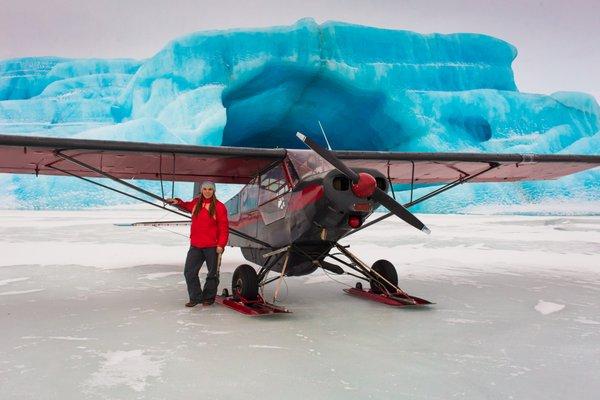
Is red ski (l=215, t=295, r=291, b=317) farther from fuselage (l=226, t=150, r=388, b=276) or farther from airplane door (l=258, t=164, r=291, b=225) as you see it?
airplane door (l=258, t=164, r=291, b=225)

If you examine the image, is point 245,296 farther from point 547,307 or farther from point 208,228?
point 547,307

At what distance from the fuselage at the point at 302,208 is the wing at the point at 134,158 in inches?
13.5

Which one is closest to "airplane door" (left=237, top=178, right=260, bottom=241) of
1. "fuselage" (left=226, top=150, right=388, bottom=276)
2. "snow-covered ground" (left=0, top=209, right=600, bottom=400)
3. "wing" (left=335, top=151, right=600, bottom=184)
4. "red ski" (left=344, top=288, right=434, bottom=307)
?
"fuselage" (left=226, top=150, right=388, bottom=276)

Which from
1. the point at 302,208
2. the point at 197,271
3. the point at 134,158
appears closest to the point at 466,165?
the point at 302,208

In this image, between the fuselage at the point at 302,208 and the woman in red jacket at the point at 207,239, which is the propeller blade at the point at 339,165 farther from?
the woman in red jacket at the point at 207,239

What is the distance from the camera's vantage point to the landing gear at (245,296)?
224 inches

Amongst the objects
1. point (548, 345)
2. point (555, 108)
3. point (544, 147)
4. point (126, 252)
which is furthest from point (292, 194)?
point (555, 108)

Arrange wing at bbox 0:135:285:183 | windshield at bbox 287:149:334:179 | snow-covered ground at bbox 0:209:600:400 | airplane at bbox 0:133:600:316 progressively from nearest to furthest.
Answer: snow-covered ground at bbox 0:209:600:400
airplane at bbox 0:133:600:316
windshield at bbox 287:149:334:179
wing at bbox 0:135:285:183

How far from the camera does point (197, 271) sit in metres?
6.01

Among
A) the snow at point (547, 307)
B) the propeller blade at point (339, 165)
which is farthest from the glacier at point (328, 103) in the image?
the snow at point (547, 307)

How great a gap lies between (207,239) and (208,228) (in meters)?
0.14

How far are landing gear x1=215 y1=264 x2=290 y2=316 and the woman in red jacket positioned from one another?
9.7 inches

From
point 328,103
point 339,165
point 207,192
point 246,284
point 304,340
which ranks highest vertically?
point 328,103

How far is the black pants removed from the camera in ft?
19.5
